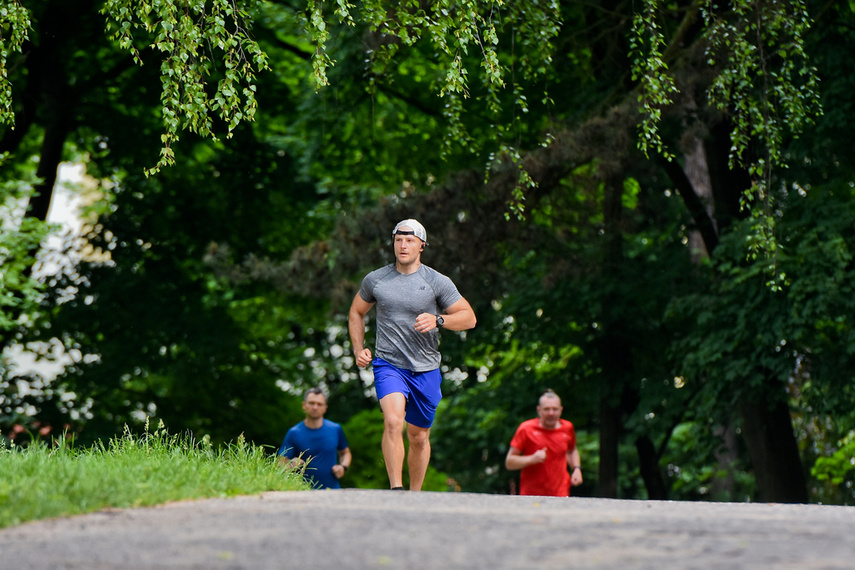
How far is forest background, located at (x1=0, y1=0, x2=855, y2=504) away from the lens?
30.2ft

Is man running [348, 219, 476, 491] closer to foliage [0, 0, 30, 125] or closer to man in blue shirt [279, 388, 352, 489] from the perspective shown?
man in blue shirt [279, 388, 352, 489]

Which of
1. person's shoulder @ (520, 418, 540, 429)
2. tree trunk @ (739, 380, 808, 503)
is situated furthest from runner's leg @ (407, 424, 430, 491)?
tree trunk @ (739, 380, 808, 503)

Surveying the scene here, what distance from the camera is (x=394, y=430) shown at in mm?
6824

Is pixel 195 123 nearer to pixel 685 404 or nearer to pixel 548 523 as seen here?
pixel 548 523

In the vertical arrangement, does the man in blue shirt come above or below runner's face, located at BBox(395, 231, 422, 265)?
below

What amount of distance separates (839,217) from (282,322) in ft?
45.1

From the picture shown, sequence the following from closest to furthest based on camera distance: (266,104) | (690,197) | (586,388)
→ (690,197) → (586,388) → (266,104)

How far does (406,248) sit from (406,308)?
41cm

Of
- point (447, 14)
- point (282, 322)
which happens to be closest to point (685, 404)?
point (447, 14)

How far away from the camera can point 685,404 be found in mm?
14594

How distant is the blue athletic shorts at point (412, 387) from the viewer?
691 cm

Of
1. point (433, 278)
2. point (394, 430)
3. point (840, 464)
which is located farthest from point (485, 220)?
point (840, 464)

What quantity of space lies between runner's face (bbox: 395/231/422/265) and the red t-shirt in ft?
10.7

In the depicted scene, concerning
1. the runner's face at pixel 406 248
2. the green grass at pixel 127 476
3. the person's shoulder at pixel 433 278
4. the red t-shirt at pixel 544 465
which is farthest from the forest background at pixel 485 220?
the red t-shirt at pixel 544 465
